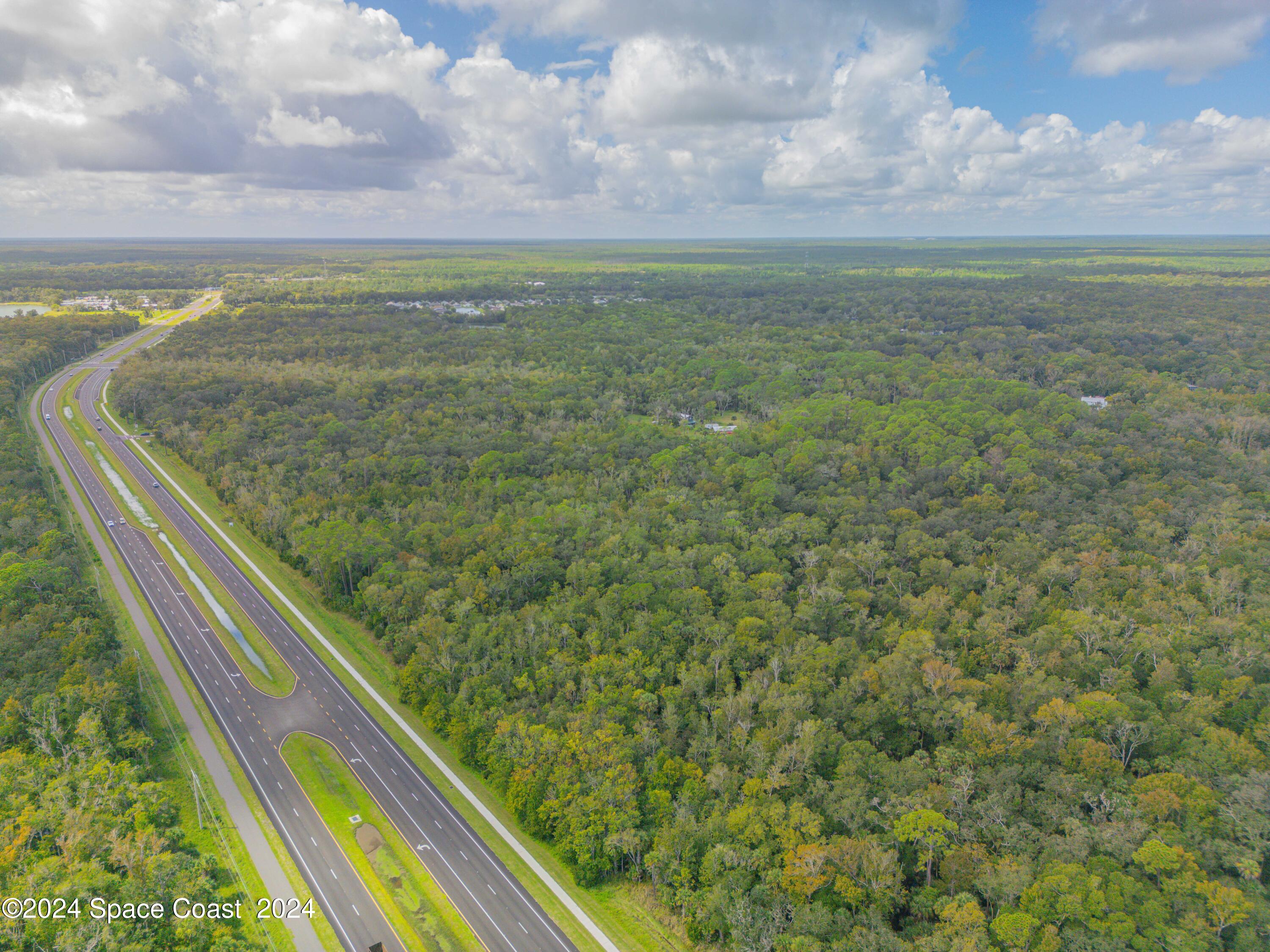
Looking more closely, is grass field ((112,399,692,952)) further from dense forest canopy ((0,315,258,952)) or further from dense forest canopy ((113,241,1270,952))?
dense forest canopy ((0,315,258,952))

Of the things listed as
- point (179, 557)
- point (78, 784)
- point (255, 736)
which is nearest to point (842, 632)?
point (255, 736)

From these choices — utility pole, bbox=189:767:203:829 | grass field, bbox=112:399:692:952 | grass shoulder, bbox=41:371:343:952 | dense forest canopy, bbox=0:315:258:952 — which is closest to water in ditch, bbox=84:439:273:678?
grass field, bbox=112:399:692:952

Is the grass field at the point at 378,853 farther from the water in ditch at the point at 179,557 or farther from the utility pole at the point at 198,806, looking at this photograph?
the water in ditch at the point at 179,557

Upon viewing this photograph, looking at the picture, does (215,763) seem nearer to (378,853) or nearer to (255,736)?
(255,736)

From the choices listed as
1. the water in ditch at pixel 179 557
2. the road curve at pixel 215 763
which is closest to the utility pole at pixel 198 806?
the road curve at pixel 215 763

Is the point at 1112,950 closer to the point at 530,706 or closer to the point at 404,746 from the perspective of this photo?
the point at 530,706

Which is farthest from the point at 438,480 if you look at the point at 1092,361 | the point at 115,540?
the point at 1092,361

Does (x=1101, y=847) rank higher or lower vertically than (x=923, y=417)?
lower
